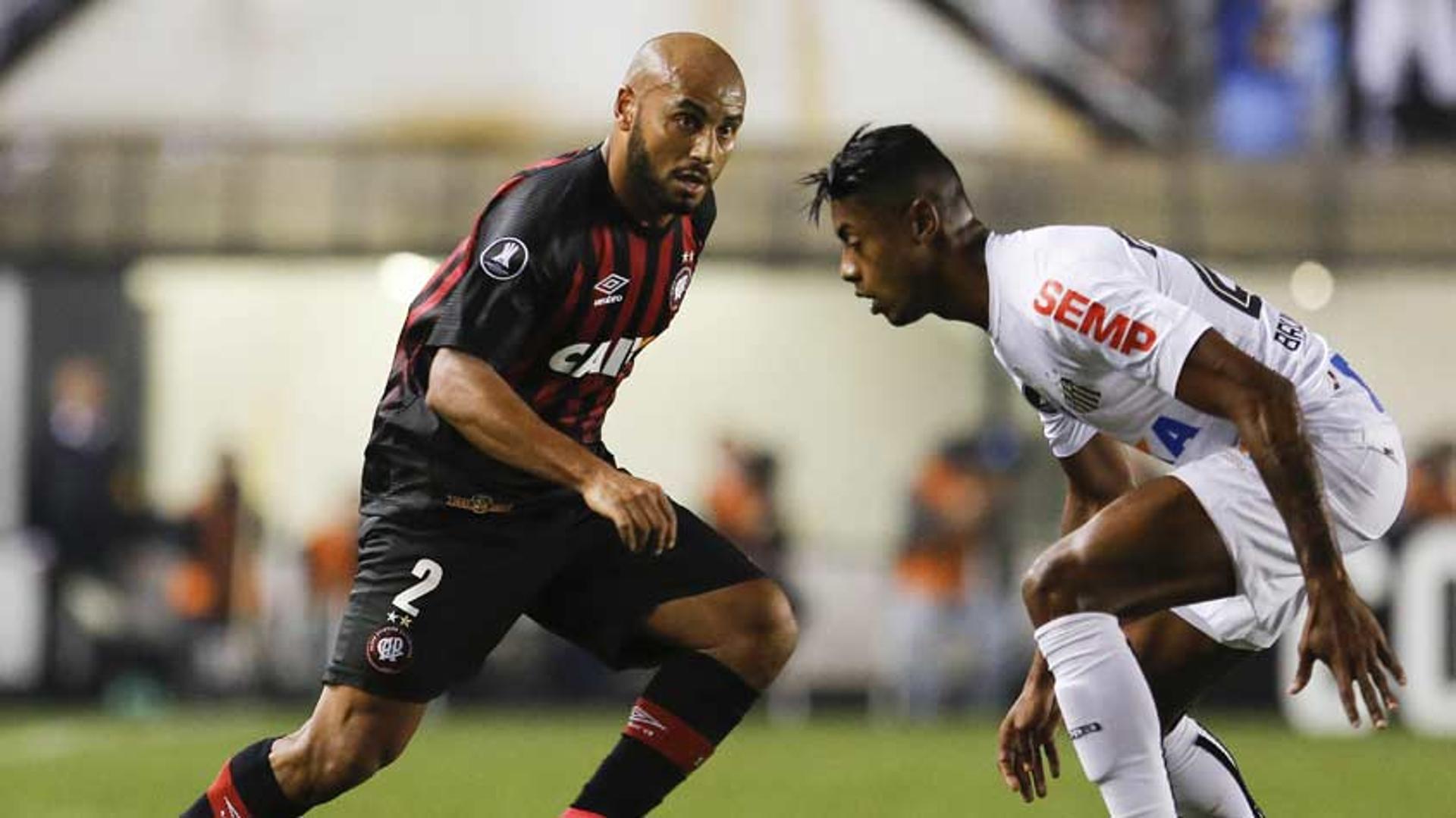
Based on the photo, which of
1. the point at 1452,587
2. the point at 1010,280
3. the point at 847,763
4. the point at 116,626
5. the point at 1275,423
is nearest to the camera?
the point at 1275,423

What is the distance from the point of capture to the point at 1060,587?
507 centimetres

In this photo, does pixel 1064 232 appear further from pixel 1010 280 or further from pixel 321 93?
pixel 321 93

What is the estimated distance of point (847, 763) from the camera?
34.8ft

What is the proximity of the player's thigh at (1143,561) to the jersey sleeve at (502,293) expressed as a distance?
122 cm

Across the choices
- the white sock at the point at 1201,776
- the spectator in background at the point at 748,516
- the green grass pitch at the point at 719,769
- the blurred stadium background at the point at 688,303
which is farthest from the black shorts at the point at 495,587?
the spectator in background at the point at 748,516

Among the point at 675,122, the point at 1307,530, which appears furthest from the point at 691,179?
the point at 1307,530

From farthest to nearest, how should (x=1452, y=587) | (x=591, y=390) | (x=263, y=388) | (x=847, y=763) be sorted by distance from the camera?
(x=263, y=388) < (x=1452, y=587) < (x=847, y=763) < (x=591, y=390)

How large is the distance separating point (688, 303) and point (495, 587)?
412 inches

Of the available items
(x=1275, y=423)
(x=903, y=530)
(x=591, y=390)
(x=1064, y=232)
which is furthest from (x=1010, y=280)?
(x=903, y=530)

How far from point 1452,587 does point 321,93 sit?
8.01 metres

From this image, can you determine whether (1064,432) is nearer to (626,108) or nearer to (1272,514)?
(1272,514)

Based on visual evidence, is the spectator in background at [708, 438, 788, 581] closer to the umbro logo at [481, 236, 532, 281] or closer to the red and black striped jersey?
the red and black striped jersey

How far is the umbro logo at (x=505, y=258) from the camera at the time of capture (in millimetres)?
5098

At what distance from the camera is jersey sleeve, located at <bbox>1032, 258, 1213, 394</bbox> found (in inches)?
187
